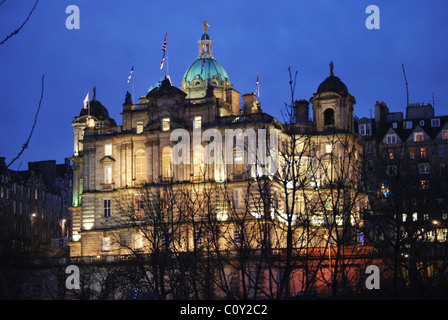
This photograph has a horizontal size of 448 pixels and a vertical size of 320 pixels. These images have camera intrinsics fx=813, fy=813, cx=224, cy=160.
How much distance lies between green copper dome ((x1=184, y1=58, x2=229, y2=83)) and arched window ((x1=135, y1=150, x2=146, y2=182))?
19.0m

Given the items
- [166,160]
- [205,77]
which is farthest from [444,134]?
[166,160]

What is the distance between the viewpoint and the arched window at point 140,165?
103 metres

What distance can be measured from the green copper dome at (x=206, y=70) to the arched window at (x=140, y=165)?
1903 cm

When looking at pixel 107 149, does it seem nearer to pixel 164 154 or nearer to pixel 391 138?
pixel 164 154

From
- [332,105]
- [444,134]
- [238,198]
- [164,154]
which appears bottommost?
[238,198]

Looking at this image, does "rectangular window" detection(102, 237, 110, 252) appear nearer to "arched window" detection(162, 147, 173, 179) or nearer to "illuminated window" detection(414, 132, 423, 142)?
"arched window" detection(162, 147, 173, 179)

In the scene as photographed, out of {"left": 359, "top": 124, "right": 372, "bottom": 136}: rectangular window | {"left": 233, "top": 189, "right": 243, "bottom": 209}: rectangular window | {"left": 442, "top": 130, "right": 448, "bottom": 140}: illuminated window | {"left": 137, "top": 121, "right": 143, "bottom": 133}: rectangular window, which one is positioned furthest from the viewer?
{"left": 359, "top": 124, "right": 372, "bottom": 136}: rectangular window

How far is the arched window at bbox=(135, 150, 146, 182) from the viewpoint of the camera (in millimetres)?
103125

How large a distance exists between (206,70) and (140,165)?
22.1 m

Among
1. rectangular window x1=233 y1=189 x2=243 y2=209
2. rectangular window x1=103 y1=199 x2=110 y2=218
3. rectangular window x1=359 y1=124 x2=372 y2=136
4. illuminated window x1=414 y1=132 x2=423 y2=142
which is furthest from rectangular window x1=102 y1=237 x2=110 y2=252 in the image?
illuminated window x1=414 y1=132 x2=423 y2=142

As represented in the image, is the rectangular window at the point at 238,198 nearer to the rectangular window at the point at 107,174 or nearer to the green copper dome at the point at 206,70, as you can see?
the rectangular window at the point at 107,174

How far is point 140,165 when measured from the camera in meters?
104
